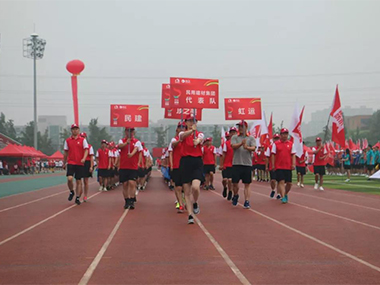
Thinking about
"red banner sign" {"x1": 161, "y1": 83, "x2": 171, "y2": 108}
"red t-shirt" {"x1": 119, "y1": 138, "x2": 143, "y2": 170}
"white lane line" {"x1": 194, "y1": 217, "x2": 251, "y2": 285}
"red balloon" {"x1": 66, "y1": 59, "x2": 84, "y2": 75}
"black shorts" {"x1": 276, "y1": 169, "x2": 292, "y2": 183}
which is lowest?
"white lane line" {"x1": 194, "y1": 217, "x2": 251, "y2": 285}

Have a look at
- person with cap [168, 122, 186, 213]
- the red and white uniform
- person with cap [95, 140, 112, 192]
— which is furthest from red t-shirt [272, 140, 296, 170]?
the red and white uniform

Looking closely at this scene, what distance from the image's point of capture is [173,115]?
25.8m

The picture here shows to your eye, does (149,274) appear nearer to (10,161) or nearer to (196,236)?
(196,236)

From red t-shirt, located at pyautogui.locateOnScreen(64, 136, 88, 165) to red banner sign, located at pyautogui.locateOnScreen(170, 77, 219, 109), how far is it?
4742mm

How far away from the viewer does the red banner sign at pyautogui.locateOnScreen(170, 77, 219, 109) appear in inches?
744

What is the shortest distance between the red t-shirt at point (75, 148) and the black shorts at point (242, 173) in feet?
13.5

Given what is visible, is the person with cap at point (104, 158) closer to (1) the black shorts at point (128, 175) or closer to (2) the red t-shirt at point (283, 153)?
(1) the black shorts at point (128, 175)

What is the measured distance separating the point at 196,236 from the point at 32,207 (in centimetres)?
727

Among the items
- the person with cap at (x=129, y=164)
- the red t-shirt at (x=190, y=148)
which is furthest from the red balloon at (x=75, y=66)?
the red t-shirt at (x=190, y=148)

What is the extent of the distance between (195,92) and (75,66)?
14.9 metres

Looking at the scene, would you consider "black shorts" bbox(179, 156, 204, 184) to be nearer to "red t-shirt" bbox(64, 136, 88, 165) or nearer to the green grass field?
"red t-shirt" bbox(64, 136, 88, 165)

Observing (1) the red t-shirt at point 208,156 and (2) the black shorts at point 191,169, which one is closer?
(2) the black shorts at point 191,169

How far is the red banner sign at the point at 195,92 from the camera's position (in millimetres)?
18906

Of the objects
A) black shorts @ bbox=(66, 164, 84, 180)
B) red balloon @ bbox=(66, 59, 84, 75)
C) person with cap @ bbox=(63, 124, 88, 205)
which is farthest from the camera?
red balloon @ bbox=(66, 59, 84, 75)
